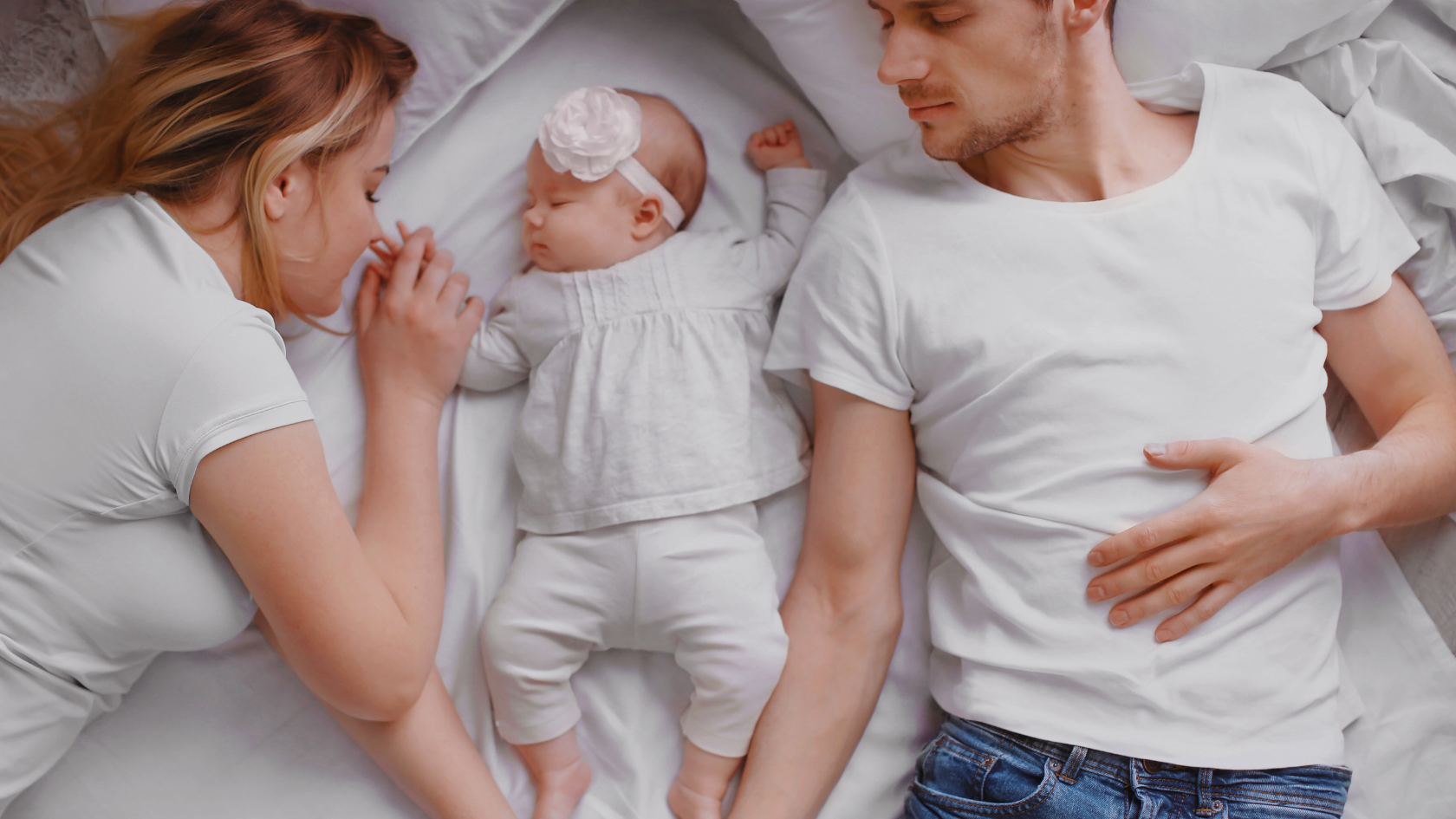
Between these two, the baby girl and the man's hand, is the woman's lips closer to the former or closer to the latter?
the baby girl

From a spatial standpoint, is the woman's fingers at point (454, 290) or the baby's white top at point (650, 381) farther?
the woman's fingers at point (454, 290)

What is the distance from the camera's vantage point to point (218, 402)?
112 cm

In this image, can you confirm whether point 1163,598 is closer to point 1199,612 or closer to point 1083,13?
point 1199,612

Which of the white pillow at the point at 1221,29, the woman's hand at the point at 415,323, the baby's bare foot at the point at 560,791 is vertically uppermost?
the white pillow at the point at 1221,29

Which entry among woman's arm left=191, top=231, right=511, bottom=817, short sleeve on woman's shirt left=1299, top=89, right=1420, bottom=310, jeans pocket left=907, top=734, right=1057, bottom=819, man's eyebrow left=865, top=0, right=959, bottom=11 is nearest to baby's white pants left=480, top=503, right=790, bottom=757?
woman's arm left=191, top=231, right=511, bottom=817

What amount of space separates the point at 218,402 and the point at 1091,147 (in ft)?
3.98

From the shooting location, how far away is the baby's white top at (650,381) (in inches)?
57.6

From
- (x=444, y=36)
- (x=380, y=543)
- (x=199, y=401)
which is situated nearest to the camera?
(x=199, y=401)

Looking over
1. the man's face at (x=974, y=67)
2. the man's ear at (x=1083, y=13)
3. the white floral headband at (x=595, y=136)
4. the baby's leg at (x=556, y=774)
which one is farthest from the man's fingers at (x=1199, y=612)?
the white floral headband at (x=595, y=136)

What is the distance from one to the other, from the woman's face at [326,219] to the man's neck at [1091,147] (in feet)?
3.06

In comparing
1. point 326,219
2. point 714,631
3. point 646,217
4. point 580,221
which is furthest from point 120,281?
point 714,631

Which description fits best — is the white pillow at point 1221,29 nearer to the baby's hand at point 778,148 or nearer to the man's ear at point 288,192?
the baby's hand at point 778,148

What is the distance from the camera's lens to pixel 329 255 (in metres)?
1.37

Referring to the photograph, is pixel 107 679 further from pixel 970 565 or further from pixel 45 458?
pixel 970 565
